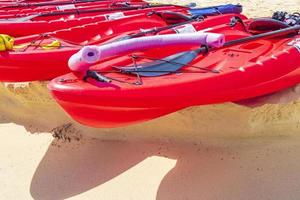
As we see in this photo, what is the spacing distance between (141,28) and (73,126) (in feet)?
3.30

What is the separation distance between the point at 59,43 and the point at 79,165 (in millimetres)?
898

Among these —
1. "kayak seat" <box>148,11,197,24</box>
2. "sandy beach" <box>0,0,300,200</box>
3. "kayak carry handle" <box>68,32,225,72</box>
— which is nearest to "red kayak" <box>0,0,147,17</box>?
"kayak seat" <box>148,11,197,24</box>

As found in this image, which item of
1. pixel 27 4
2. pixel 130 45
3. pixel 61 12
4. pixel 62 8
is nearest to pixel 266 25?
pixel 130 45

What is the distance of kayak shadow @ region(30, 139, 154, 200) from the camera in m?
2.85

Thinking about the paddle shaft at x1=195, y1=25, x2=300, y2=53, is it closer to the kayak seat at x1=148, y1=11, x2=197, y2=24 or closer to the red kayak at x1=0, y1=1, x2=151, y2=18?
the kayak seat at x1=148, y1=11, x2=197, y2=24

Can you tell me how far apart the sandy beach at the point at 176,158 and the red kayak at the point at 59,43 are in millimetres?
551

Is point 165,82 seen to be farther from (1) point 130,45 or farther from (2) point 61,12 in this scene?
(2) point 61,12

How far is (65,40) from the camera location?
11.7 ft

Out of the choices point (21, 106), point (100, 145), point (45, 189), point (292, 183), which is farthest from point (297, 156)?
point (21, 106)

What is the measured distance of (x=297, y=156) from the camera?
2703 millimetres

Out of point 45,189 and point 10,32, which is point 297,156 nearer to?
point 45,189

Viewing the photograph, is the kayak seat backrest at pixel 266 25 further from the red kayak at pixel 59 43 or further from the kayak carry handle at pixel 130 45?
the kayak carry handle at pixel 130 45

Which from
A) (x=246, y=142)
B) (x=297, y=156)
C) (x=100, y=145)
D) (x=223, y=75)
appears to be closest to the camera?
(x=223, y=75)

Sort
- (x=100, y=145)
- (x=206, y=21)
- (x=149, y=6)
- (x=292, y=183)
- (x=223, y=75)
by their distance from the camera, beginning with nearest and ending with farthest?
1. (x=223, y=75)
2. (x=292, y=183)
3. (x=100, y=145)
4. (x=206, y=21)
5. (x=149, y=6)
